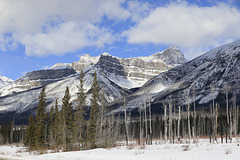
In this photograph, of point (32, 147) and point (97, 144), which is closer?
point (97, 144)

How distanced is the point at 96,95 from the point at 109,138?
8983mm

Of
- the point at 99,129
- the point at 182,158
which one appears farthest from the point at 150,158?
the point at 99,129

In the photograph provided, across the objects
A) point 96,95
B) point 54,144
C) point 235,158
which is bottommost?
point 54,144

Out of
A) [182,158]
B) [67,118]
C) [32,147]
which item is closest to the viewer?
[182,158]

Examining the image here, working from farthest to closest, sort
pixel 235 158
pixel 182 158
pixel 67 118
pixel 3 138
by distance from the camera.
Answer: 1. pixel 3 138
2. pixel 67 118
3. pixel 182 158
4. pixel 235 158

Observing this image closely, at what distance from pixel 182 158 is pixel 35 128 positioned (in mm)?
48443

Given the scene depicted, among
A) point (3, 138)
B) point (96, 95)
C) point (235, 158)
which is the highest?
point (96, 95)

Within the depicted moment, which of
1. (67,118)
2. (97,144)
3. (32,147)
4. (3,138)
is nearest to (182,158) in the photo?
(97,144)

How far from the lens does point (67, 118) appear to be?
168ft

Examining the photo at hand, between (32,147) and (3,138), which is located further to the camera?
(3,138)

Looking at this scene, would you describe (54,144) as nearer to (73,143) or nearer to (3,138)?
(73,143)

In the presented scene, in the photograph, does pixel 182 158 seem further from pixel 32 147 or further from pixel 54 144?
pixel 32 147

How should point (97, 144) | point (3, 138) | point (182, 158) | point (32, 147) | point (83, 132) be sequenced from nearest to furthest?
point (182, 158) < point (97, 144) < point (83, 132) < point (32, 147) < point (3, 138)

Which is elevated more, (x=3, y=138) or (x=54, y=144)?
(x=54, y=144)
